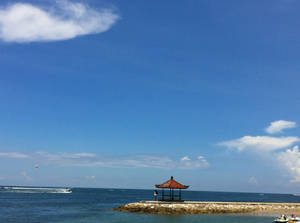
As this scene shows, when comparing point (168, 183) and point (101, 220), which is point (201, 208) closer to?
A: point (168, 183)

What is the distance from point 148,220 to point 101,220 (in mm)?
6415

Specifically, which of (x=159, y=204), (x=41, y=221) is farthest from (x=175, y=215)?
(x=41, y=221)

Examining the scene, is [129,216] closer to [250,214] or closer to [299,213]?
[250,214]

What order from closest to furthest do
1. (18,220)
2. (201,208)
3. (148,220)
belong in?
(148,220) → (18,220) → (201,208)

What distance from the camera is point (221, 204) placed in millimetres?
50062

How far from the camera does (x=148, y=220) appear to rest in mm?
40906

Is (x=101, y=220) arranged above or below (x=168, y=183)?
below

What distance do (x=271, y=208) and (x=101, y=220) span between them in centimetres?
2543

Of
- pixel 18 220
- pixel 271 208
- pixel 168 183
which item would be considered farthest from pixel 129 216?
pixel 271 208

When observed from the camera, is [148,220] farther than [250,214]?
No

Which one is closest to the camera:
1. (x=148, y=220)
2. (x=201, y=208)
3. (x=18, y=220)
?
(x=148, y=220)

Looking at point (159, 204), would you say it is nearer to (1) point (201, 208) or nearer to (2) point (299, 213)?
(1) point (201, 208)

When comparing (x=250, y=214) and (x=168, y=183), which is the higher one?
(x=168, y=183)

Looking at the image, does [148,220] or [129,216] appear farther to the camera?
[129,216]
